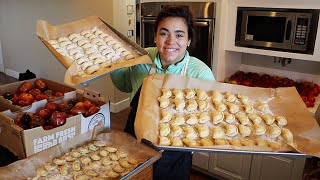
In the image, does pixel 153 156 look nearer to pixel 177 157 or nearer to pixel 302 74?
pixel 177 157

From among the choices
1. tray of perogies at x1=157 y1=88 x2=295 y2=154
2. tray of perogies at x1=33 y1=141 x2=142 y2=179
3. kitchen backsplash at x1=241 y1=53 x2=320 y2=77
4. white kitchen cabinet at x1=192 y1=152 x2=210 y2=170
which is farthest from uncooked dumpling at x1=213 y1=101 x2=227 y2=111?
kitchen backsplash at x1=241 y1=53 x2=320 y2=77

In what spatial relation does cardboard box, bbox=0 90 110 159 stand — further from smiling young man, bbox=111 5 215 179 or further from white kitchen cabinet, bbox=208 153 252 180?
white kitchen cabinet, bbox=208 153 252 180

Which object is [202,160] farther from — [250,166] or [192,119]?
[192,119]

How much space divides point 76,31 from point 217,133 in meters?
0.90

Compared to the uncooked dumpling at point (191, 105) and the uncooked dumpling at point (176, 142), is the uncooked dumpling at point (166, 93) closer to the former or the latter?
the uncooked dumpling at point (191, 105)

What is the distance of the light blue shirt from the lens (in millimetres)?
1340

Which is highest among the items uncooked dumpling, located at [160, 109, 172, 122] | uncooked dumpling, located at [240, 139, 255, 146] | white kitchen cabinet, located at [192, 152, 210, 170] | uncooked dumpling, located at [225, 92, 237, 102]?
uncooked dumpling, located at [225, 92, 237, 102]

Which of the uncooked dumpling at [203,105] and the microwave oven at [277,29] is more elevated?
the microwave oven at [277,29]

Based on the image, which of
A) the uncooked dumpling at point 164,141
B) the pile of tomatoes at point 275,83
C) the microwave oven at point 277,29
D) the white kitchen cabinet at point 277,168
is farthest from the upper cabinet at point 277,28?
the uncooked dumpling at point 164,141

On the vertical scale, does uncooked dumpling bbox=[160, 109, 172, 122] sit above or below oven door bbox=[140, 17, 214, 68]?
below

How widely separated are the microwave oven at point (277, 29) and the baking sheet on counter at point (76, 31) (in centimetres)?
99

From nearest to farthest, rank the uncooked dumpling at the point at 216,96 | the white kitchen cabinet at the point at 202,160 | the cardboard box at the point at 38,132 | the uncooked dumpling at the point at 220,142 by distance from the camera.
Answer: the cardboard box at the point at 38,132, the uncooked dumpling at the point at 220,142, the uncooked dumpling at the point at 216,96, the white kitchen cabinet at the point at 202,160

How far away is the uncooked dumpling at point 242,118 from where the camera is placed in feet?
3.89

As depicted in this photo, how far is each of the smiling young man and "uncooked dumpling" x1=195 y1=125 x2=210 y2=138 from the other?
0.23 meters
